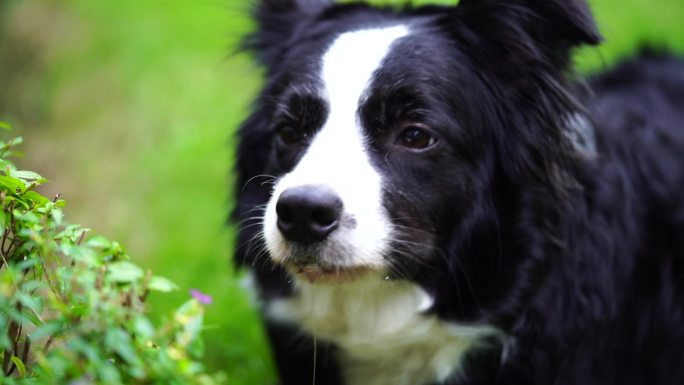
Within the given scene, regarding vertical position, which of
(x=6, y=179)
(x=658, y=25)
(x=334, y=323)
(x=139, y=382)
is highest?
(x=6, y=179)

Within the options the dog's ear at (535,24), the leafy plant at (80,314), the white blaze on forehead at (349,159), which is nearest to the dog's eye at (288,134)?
the white blaze on forehead at (349,159)

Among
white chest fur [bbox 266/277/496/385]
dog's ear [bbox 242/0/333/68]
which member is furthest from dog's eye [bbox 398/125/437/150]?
dog's ear [bbox 242/0/333/68]

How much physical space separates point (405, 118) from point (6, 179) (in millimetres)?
1283

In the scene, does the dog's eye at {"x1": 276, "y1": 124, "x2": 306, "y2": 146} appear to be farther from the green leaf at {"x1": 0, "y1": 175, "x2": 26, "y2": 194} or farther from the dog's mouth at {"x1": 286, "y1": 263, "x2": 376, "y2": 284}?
the green leaf at {"x1": 0, "y1": 175, "x2": 26, "y2": 194}

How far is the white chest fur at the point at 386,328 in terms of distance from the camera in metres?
2.72

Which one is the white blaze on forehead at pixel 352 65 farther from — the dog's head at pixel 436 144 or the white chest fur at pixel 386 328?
the white chest fur at pixel 386 328

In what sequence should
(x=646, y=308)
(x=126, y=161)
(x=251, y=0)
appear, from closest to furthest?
1. (x=646, y=308)
2. (x=251, y=0)
3. (x=126, y=161)

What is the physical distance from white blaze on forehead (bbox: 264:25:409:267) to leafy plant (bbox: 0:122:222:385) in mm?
534

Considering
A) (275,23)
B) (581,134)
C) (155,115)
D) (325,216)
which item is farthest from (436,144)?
(155,115)

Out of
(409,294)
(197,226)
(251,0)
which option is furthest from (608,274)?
(197,226)

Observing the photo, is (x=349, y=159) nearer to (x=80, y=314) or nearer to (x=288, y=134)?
(x=288, y=134)

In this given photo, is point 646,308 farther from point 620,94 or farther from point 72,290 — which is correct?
point 72,290

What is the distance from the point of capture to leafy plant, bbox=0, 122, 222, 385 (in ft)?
5.02

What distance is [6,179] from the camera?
70.2 inches
